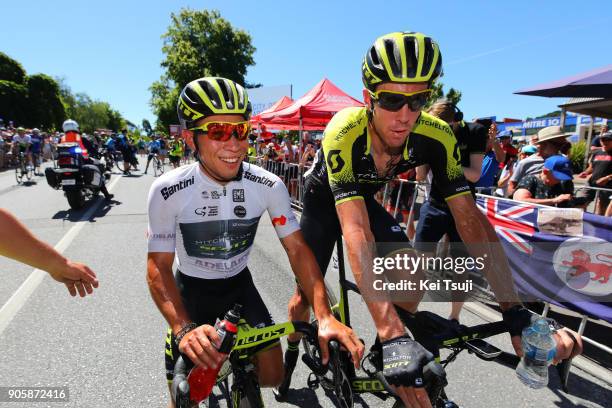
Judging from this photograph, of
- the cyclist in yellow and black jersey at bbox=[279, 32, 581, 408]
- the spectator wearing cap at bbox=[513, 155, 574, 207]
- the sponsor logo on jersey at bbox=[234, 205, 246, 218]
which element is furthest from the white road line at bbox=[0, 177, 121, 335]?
the spectator wearing cap at bbox=[513, 155, 574, 207]

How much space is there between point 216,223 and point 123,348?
2.09 m

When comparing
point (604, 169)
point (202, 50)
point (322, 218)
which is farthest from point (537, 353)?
point (202, 50)

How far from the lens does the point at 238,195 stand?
2.31m

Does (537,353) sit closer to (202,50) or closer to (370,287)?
(370,287)

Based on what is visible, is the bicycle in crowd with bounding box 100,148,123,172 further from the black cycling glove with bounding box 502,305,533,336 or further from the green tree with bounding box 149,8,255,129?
the green tree with bounding box 149,8,255,129

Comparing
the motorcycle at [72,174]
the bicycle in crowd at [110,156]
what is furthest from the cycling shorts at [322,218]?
the bicycle in crowd at [110,156]

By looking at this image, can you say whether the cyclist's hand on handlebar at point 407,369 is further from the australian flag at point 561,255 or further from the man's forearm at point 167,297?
the australian flag at point 561,255

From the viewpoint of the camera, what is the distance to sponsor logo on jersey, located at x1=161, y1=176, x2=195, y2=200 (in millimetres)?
2090

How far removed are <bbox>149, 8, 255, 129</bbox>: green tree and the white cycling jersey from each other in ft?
154

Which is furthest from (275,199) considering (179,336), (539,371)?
(539,371)

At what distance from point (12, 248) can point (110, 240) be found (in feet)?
18.8

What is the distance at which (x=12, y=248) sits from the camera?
1828 mm

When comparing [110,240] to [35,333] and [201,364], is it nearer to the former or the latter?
[35,333]

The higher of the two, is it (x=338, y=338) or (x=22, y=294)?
(x=338, y=338)
